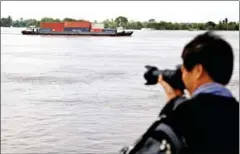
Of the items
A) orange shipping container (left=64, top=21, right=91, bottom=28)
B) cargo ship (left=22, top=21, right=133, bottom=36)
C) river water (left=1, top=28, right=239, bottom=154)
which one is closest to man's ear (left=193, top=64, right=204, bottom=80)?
river water (left=1, top=28, right=239, bottom=154)

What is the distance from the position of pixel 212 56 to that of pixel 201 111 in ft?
0.36

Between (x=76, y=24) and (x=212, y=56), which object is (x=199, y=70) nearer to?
(x=212, y=56)

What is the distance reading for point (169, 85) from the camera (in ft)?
3.13

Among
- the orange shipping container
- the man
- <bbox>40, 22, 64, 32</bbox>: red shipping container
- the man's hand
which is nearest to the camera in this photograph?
the man

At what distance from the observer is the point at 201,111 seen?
33.9 inches

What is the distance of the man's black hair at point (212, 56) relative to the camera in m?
0.91

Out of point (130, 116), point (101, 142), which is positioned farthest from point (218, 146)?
point (130, 116)

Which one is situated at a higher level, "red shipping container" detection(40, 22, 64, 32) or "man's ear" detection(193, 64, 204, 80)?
"man's ear" detection(193, 64, 204, 80)

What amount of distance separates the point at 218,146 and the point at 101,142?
652 cm

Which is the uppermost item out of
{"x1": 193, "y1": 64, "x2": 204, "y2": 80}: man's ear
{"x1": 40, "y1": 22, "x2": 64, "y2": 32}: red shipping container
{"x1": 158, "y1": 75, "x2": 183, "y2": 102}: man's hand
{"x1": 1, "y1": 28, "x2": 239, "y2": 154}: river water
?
{"x1": 193, "y1": 64, "x2": 204, "y2": 80}: man's ear

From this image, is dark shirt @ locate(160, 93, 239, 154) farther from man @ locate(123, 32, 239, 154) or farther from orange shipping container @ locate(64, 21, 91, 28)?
orange shipping container @ locate(64, 21, 91, 28)

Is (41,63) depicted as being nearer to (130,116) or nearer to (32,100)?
(32,100)

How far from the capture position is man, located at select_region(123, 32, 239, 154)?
0.85m

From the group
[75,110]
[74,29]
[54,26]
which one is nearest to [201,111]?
[75,110]
